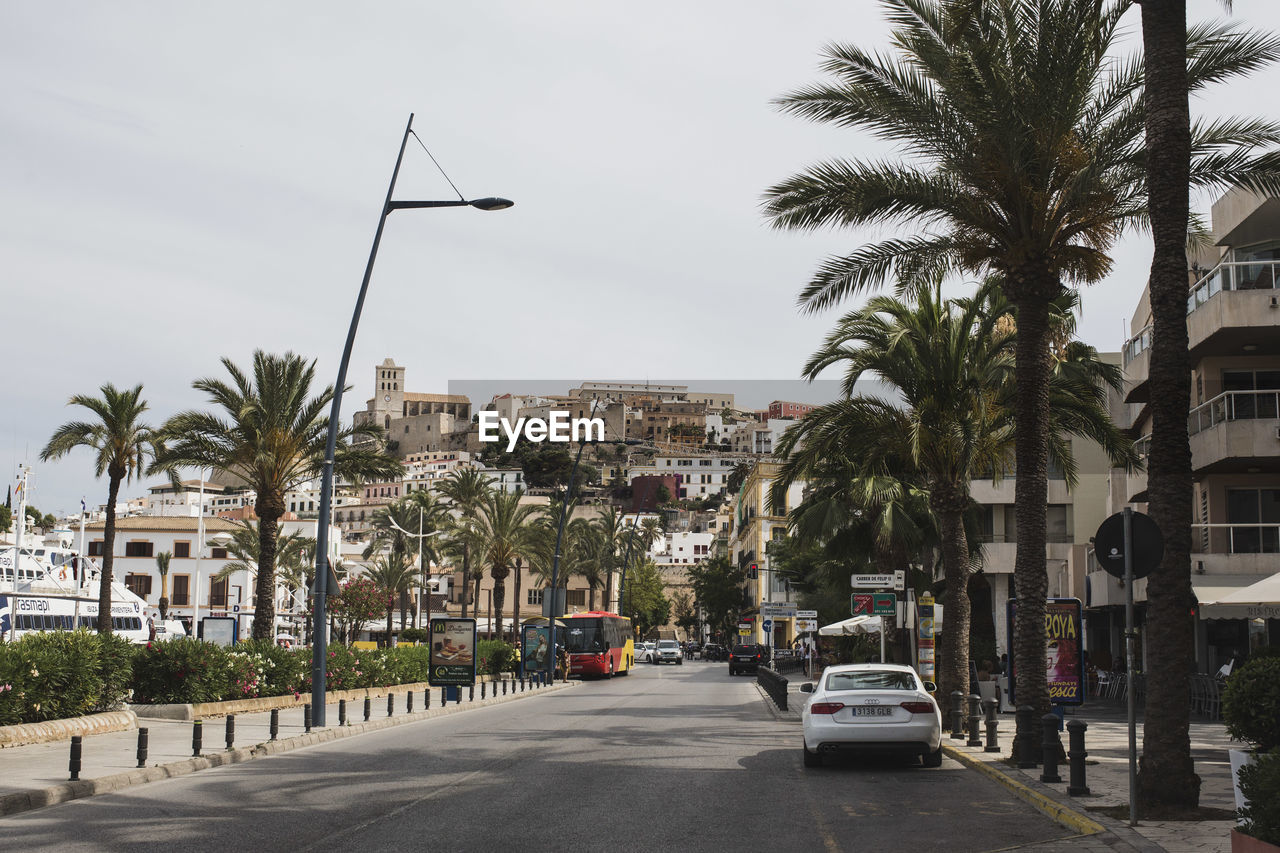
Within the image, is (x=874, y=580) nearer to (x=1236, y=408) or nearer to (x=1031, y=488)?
(x=1031, y=488)

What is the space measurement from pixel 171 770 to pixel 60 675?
533 centimetres

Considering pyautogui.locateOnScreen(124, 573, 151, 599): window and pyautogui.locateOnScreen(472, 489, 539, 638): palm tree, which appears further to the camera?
pyautogui.locateOnScreen(124, 573, 151, 599): window

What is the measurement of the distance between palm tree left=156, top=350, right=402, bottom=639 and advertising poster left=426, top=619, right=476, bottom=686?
4.62 meters

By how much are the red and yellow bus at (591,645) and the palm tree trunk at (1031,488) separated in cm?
4166

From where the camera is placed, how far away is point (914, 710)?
16438 millimetres

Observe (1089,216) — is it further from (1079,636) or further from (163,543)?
(163,543)

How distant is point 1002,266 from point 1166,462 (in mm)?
6497

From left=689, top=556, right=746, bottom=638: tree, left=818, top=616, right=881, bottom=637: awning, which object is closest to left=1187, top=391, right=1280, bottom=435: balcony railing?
left=818, top=616, right=881, bottom=637: awning

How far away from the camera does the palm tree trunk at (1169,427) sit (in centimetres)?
1182

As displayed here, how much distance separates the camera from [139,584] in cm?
10575

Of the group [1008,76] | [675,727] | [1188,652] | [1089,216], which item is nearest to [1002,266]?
[1089,216]

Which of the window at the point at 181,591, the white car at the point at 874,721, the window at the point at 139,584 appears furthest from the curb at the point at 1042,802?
the window at the point at 139,584

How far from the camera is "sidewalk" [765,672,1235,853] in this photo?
10289 mm

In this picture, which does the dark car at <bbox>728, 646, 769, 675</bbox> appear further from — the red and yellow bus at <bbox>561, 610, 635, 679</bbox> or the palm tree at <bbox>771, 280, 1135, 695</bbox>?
the palm tree at <bbox>771, 280, 1135, 695</bbox>
